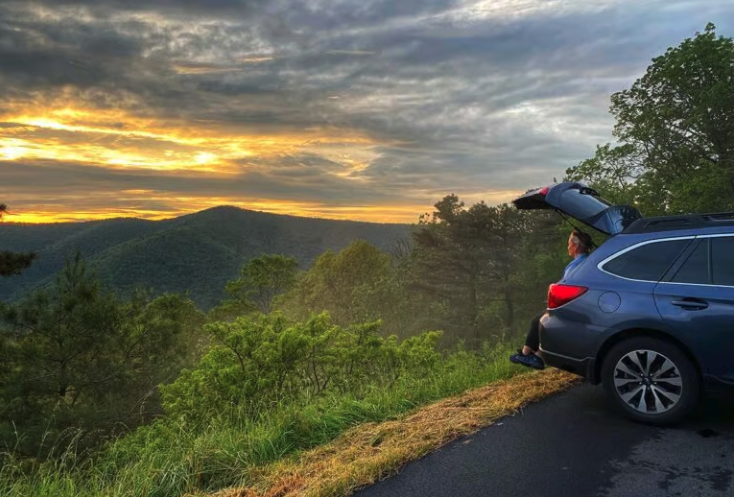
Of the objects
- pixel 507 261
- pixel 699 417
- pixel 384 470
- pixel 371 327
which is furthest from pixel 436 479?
pixel 507 261

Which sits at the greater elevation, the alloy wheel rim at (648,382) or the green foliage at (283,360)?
the alloy wheel rim at (648,382)

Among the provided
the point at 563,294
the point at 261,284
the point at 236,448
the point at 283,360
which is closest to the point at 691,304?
the point at 563,294

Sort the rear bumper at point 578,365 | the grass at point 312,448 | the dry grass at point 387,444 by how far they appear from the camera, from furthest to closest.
Result: the rear bumper at point 578,365, the grass at point 312,448, the dry grass at point 387,444

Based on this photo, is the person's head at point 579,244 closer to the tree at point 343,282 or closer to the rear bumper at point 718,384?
the rear bumper at point 718,384

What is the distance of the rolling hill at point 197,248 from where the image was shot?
103 meters

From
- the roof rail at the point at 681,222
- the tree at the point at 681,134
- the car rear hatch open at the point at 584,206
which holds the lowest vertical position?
the roof rail at the point at 681,222

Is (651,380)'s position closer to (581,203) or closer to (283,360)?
(581,203)

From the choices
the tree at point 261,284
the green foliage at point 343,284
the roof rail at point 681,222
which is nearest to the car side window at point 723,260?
the roof rail at point 681,222

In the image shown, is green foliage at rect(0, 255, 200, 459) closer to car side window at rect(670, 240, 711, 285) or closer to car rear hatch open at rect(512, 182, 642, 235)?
car rear hatch open at rect(512, 182, 642, 235)

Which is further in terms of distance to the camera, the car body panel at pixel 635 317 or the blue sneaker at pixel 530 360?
the blue sneaker at pixel 530 360

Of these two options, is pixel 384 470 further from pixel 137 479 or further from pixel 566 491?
pixel 137 479

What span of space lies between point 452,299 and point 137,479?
32959mm

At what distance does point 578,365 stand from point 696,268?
1.37 meters

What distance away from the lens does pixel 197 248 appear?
132 m
